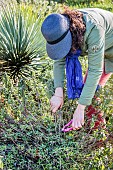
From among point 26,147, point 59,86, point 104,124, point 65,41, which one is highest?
point 65,41

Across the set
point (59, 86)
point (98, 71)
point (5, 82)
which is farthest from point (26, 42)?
point (98, 71)

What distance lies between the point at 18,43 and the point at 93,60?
89.5 inches

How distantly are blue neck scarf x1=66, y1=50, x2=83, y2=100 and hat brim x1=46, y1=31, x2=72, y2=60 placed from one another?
0.27 meters

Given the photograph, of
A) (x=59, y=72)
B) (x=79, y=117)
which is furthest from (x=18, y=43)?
(x=79, y=117)

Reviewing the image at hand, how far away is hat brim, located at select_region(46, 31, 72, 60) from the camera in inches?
106

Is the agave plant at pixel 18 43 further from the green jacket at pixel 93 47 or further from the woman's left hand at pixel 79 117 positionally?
the woman's left hand at pixel 79 117

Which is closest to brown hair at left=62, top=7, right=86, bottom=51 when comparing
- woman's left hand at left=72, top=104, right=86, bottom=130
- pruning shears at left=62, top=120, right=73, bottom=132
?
woman's left hand at left=72, top=104, right=86, bottom=130

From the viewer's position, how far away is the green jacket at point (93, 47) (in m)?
2.73

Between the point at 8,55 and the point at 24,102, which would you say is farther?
the point at 8,55

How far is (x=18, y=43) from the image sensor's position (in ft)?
16.1

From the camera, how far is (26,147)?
3.27 m

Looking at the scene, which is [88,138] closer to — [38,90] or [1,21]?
[38,90]

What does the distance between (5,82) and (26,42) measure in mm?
1313

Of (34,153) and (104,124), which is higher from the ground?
(104,124)
